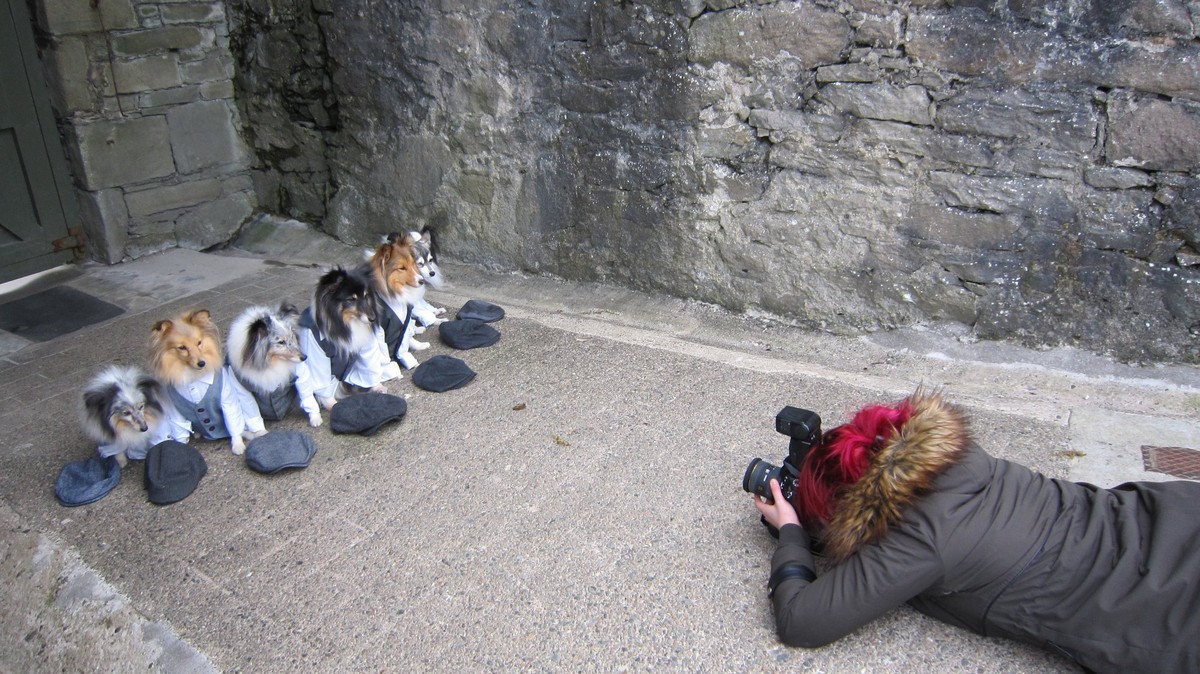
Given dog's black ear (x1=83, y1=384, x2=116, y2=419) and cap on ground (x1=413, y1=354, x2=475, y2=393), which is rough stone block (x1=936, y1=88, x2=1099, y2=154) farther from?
dog's black ear (x1=83, y1=384, x2=116, y2=419)

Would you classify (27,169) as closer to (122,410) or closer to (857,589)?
(122,410)

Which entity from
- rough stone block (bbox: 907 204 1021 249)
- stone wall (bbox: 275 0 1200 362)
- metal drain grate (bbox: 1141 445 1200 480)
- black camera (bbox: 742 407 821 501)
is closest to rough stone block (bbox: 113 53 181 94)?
stone wall (bbox: 275 0 1200 362)

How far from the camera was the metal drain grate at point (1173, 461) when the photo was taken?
362 cm

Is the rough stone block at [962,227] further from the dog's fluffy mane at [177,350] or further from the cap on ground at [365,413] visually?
the dog's fluffy mane at [177,350]

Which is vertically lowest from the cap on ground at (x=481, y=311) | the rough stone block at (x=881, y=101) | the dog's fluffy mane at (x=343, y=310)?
the cap on ground at (x=481, y=311)

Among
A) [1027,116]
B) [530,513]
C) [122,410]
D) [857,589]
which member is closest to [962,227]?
[1027,116]

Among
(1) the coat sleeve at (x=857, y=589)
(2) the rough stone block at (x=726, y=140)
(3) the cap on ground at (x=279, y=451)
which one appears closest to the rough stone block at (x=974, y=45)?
(2) the rough stone block at (x=726, y=140)

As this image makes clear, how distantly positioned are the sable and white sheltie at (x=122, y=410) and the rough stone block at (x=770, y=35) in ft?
11.0

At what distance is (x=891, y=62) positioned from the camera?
176 inches

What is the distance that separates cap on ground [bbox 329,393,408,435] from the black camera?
200 centimetres

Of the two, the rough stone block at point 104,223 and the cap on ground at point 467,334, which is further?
the rough stone block at point 104,223

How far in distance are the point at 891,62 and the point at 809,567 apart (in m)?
2.80

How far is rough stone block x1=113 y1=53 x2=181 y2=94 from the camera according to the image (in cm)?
664

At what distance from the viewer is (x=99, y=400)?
3.86 m
